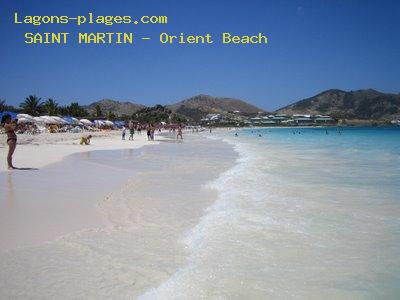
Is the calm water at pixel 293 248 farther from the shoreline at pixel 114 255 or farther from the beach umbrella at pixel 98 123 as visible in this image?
the beach umbrella at pixel 98 123

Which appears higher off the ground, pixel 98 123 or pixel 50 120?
pixel 50 120

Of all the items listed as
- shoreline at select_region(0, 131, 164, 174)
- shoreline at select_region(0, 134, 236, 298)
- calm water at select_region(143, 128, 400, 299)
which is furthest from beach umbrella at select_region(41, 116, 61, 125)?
shoreline at select_region(0, 134, 236, 298)

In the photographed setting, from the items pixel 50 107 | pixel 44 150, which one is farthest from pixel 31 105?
pixel 44 150

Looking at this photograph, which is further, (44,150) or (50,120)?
(50,120)

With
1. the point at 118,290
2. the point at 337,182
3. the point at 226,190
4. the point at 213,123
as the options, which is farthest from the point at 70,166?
the point at 213,123

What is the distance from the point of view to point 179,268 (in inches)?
150

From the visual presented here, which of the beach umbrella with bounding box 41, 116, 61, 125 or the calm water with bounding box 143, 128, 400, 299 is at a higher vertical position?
the beach umbrella with bounding box 41, 116, 61, 125

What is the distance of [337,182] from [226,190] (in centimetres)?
317

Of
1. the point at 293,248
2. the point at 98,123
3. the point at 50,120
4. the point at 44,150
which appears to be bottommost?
the point at 293,248

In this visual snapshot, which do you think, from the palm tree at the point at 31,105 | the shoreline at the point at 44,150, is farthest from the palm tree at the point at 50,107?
the shoreline at the point at 44,150

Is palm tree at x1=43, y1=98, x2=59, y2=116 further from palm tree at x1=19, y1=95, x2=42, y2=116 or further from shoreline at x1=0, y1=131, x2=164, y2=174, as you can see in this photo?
shoreline at x1=0, y1=131, x2=164, y2=174

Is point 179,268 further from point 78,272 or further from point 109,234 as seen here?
point 109,234

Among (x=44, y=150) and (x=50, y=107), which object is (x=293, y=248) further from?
(x=50, y=107)

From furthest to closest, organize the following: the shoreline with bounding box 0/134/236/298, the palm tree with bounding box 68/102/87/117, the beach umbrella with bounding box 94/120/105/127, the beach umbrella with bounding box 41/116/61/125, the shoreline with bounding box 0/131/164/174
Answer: the palm tree with bounding box 68/102/87/117 → the beach umbrella with bounding box 94/120/105/127 → the beach umbrella with bounding box 41/116/61/125 → the shoreline with bounding box 0/131/164/174 → the shoreline with bounding box 0/134/236/298
